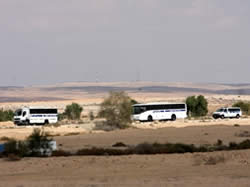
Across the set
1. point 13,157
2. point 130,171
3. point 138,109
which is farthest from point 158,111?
point 130,171

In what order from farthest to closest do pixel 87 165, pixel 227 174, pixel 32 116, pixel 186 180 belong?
pixel 32 116 → pixel 87 165 → pixel 227 174 → pixel 186 180

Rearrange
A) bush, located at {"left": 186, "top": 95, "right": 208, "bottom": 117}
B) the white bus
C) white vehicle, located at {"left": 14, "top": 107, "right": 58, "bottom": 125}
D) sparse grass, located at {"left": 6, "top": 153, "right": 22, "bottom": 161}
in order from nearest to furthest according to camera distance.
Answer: sparse grass, located at {"left": 6, "top": 153, "right": 22, "bottom": 161} < white vehicle, located at {"left": 14, "top": 107, "right": 58, "bottom": 125} < the white bus < bush, located at {"left": 186, "top": 95, "right": 208, "bottom": 117}

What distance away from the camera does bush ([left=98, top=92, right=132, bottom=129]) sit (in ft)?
229

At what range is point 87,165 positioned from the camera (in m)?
25.7

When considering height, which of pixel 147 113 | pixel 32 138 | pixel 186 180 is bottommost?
pixel 186 180

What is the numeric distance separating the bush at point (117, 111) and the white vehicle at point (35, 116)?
13991 mm

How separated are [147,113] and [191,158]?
55.6 m

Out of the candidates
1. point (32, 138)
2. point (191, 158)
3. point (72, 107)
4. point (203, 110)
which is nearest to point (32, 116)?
point (72, 107)

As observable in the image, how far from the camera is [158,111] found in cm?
8344

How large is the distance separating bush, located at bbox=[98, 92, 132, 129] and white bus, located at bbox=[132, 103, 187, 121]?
11.4 m

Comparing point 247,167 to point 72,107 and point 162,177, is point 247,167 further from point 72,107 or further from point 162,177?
point 72,107

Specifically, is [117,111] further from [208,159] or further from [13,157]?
[208,159]

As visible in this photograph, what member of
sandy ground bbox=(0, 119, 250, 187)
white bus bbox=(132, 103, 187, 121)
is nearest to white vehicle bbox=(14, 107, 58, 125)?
white bus bbox=(132, 103, 187, 121)

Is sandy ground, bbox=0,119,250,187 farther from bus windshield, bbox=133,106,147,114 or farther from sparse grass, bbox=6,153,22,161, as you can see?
bus windshield, bbox=133,106,147,114
